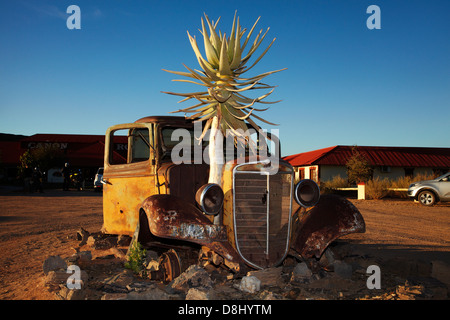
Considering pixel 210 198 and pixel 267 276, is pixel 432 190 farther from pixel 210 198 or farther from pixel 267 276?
pixel 210 198

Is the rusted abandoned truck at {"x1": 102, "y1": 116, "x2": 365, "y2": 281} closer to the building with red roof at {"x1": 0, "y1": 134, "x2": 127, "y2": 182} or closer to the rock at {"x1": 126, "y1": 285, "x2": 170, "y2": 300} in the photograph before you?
the rock at {"x1": 126, "y1": 285, "x2": 170, "y2": 300}

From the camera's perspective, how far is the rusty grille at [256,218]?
4.22 meters

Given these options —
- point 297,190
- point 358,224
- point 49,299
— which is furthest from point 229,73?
point 49,299

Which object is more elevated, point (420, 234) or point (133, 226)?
point (133, 226)

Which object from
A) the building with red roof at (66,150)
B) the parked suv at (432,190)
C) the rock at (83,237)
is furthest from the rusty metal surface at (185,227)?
the building with red roof at (66,150)

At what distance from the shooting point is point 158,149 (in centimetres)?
536

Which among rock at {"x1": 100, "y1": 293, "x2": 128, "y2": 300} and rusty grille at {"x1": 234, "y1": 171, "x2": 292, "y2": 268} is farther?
rusty grille at {"x1": 234, "y1": 171, "x2": 292, "y2": 268}

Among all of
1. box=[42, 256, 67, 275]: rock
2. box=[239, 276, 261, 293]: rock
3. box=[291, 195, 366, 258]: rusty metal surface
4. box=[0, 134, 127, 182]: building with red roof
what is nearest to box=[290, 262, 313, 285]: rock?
box=[291, 195, 366, 258]: rusty metal surface

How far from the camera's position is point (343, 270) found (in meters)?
4.66

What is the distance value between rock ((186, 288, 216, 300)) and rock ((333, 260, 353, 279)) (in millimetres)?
1880

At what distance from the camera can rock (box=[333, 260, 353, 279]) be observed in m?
4.64

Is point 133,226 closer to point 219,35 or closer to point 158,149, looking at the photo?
point 158,149
